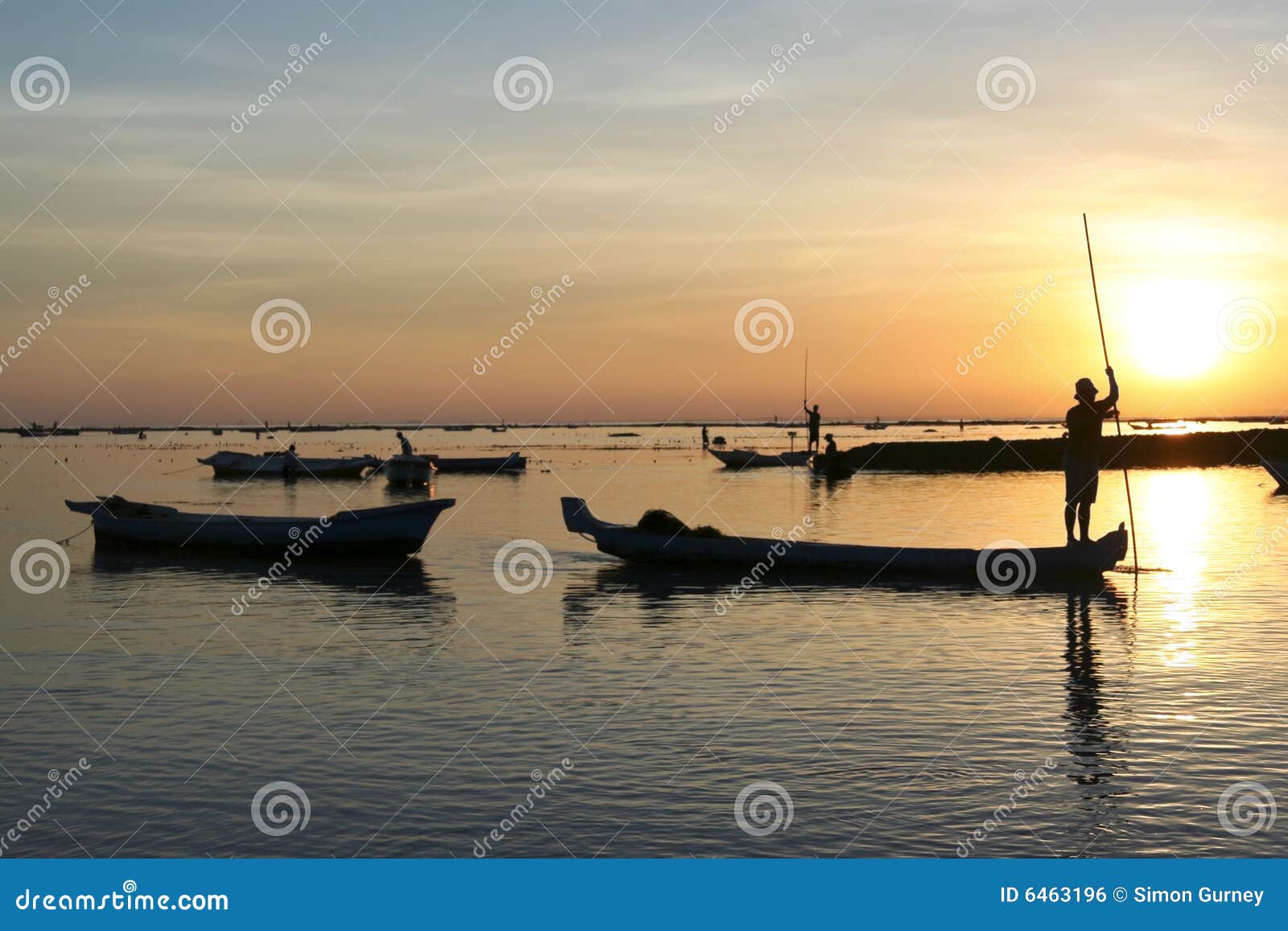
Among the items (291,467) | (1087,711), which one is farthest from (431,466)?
(1087,711)

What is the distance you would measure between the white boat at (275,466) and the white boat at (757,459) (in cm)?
2383

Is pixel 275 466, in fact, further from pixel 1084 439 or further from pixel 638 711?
pixel 638 711

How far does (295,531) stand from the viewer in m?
29.5

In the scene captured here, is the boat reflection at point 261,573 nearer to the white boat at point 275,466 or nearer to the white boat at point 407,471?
the white boat at point 407,471

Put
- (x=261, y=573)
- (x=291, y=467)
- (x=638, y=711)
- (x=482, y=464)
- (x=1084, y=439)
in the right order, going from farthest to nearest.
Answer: (x=482, y=464) → (x=291, y=467) → (x=261, y=573) → (x=1084, y=439) → (x=638, y=711)

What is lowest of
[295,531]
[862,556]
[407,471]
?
[862,556]

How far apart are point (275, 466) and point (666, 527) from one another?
6343cm

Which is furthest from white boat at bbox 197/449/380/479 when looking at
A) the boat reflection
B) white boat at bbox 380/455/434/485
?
the boat reflection

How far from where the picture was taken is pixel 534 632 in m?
19.1

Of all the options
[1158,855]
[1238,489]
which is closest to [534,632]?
[1158,855]

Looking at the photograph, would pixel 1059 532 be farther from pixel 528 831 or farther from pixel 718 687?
pixel 528 831

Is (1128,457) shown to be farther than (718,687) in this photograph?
Yes

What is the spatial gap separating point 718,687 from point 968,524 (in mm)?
23568

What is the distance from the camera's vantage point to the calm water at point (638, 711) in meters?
9.48
